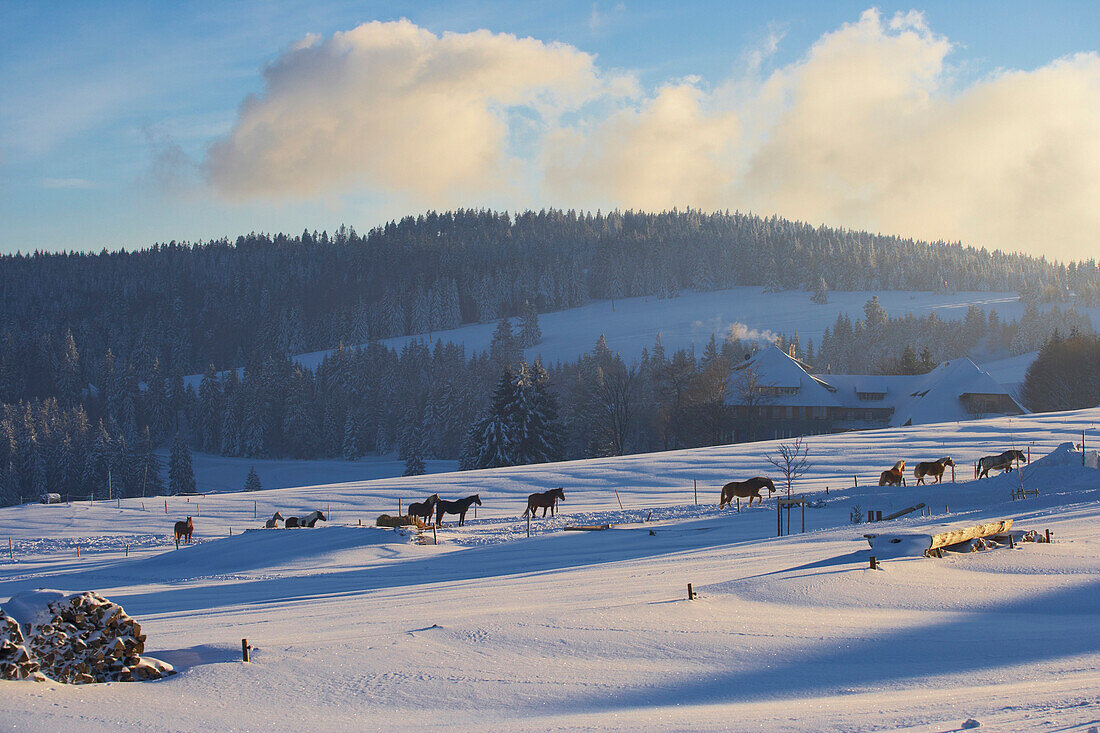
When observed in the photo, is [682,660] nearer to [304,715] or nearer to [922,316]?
[304,715]

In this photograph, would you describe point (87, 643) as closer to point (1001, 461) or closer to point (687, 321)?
point (1001, 461)

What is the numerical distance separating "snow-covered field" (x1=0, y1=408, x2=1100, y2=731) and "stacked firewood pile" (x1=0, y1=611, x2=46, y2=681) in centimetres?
16

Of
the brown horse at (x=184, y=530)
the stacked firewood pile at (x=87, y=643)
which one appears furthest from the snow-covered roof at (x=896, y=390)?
the stacked firewood pile at (x=87, y=643)

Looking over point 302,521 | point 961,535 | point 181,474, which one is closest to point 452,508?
point 302,521

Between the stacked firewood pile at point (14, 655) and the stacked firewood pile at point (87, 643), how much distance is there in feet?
0.35

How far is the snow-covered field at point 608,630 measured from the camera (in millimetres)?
7551

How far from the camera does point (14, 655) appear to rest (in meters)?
7.94

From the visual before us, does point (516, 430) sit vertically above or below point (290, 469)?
above

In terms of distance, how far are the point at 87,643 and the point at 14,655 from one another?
657 mm

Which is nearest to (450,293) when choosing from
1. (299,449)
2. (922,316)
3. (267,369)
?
(267,369)

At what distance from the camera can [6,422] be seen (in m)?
100

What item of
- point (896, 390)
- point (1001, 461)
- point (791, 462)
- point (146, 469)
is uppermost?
point (896, 390)

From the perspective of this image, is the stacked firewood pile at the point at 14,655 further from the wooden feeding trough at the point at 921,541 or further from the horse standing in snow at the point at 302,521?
the horse standing in snow at the point at 302,521

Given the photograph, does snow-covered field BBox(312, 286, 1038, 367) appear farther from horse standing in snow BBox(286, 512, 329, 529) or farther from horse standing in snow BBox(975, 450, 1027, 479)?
horse standing in snow BBox(286, 512, 329, 529)
